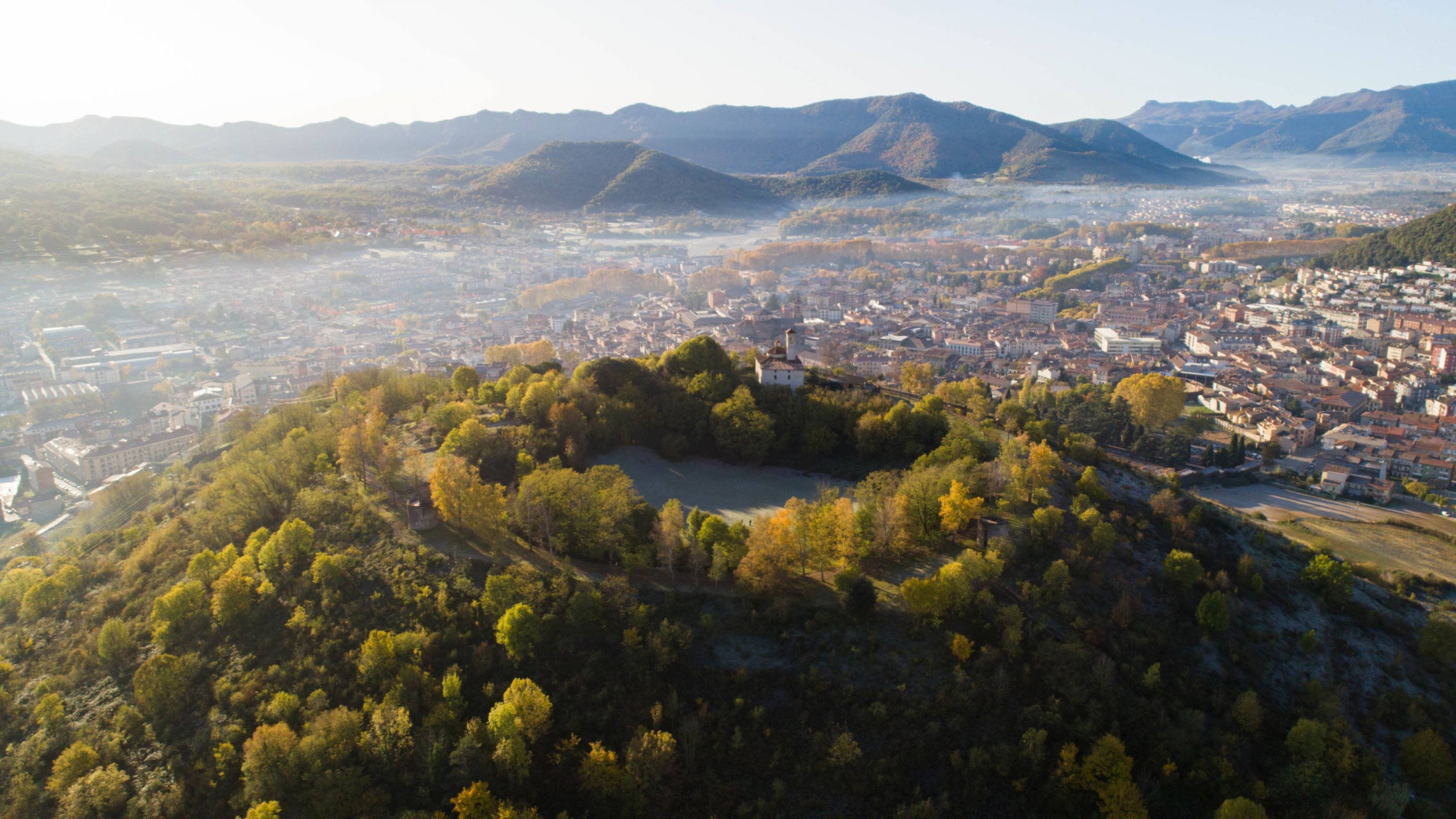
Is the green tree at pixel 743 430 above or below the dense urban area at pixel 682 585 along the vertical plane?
above

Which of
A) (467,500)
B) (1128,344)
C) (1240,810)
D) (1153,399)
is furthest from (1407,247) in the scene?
(467,500)

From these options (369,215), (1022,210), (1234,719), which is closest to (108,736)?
(1234,719)

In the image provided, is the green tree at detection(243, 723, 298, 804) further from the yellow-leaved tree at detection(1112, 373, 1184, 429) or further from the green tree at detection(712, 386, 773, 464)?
the yellow-leaved tree at detection(1112, 373, 1184, 429)

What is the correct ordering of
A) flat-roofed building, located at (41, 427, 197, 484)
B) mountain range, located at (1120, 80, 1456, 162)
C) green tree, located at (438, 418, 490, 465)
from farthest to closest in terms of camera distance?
mountain range, located at (1120, 80, 1456, 162)
flat-roofed building, located at (41, 427, 197, 484)
green tree, located at (438, 418, 490, 465)

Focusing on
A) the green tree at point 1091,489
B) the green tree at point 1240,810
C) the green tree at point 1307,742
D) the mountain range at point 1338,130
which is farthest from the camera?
the mountain range at point 1338,130

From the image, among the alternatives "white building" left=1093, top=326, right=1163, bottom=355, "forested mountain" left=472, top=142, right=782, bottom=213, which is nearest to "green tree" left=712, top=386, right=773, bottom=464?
"white building" left=1093, top=326, right=1163, bottom=355

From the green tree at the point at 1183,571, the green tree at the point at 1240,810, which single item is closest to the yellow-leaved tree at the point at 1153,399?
the green tree at the point at 1183,571

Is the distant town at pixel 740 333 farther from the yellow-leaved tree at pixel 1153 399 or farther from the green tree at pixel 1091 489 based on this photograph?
the green tree at pixel 1091 489
